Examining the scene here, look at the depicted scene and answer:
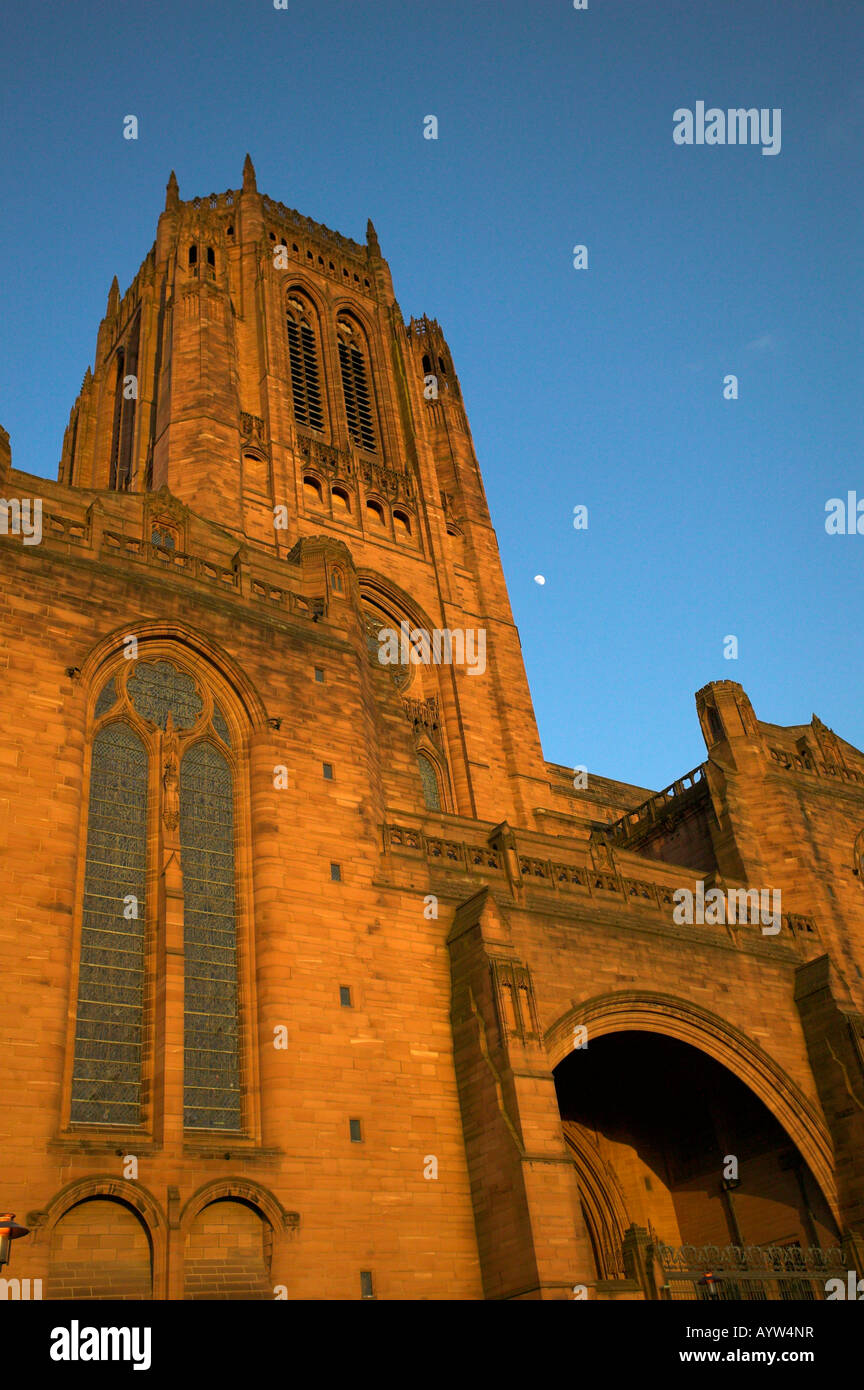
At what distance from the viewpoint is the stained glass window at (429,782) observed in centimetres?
3594

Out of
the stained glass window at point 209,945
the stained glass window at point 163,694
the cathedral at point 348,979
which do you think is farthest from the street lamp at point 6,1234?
the stained glass window at point 163,694

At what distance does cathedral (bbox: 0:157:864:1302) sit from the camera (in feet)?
54.3

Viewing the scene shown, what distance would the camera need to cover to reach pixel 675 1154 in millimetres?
27094

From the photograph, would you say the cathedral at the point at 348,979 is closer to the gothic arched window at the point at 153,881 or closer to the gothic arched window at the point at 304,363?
the gothic arched window at the point at 153,881

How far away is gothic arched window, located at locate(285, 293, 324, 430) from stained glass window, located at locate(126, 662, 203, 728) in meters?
23.5

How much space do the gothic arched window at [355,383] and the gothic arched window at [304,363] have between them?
4.00 feet

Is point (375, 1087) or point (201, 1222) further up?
point (375, 1087)

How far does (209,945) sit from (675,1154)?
44.9 ft

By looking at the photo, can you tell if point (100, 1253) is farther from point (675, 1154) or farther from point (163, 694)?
point (675, 1154)

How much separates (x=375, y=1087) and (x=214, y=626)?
847 centimetres
